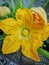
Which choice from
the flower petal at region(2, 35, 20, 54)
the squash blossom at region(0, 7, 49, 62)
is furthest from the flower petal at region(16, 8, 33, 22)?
the flower petal at region(2, 35, 20, 54)

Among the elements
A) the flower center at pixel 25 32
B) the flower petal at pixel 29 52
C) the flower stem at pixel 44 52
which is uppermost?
the flower center at pixel 25 32

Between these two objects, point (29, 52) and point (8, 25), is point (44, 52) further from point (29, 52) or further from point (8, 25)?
point (8, 25)

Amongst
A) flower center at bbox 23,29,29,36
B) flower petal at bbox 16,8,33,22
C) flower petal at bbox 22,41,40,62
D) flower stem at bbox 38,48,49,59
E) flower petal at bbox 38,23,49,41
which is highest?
flower petal at bbox 16,8,33,22

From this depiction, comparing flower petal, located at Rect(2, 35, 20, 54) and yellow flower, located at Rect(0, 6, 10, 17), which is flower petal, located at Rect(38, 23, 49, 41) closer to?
flower petal, located at Rect(2, 35, 20, 54)

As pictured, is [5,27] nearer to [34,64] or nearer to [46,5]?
[34,64]

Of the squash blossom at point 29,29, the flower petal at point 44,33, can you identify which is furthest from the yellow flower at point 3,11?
the flower petal at point 44,33

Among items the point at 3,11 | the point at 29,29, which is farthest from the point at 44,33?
the point at 3,11

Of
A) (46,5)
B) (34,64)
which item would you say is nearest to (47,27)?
(34,64)

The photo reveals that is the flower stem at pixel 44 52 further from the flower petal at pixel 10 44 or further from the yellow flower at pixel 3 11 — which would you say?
the yellow flower at pixel 3 11
